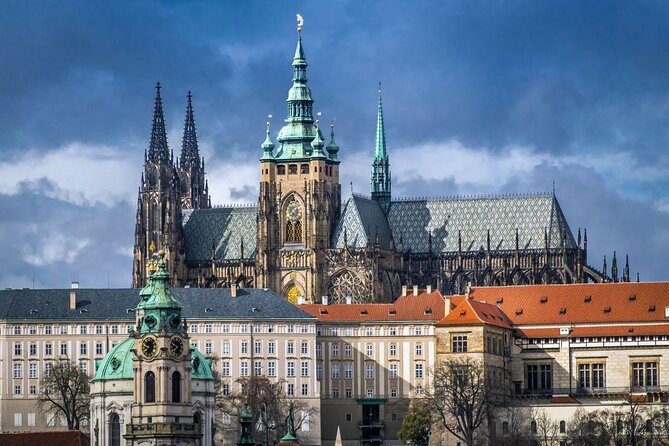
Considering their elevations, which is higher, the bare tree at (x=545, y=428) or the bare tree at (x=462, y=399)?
the bare tree at (x=462, y=399)

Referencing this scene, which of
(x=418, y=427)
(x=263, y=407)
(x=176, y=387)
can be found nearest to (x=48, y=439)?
(x=176, y=387)

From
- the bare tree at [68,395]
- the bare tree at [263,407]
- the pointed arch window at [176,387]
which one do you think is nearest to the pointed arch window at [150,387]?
the pointed arch window at [176,387]

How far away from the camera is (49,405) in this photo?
200m

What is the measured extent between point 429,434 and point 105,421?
31935 millimetres

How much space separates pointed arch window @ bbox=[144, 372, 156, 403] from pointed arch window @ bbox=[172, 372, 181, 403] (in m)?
1.06

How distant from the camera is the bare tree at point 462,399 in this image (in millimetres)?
189750

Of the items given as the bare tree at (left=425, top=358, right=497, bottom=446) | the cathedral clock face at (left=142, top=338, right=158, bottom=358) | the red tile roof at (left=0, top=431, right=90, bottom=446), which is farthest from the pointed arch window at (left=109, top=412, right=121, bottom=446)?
the bare tree at (left=425, top=358, right=497, bottom=446)

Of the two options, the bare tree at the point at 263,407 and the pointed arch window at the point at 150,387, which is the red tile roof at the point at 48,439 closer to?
the pointed arch window at the point at 150,387

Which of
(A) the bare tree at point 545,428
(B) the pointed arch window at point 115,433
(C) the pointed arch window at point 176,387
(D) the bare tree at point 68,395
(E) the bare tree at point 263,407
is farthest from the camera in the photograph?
(D) the bare tree at point 68,395

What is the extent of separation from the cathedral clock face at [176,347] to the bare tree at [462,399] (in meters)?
32.4

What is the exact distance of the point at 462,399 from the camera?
7520 inches

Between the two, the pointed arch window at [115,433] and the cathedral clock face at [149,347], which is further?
the pointed arch window at [115,433]

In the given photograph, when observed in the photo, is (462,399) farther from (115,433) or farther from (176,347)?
(176,347)

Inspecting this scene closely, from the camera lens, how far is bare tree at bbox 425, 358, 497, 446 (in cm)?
18975
